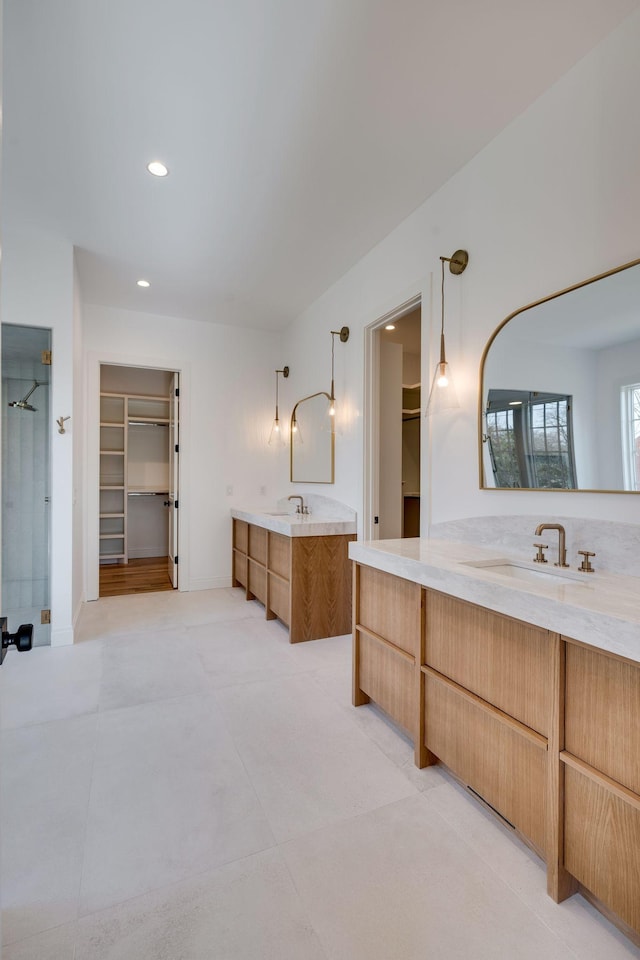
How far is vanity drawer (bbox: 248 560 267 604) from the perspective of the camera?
4051 millimetres

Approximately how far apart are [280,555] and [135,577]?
2.70m

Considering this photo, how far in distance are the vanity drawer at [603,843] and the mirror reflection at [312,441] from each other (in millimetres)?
2891

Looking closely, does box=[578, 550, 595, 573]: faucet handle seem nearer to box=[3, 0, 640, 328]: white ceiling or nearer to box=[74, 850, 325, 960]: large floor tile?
box=[74, 850, 325, 960]: large floor tile

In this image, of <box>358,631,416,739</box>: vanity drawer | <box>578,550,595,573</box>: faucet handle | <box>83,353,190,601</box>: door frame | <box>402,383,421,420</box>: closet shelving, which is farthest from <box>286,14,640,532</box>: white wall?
<box>83,353,190,601</box>: door frame

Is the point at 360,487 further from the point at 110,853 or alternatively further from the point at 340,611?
the point at 110,853

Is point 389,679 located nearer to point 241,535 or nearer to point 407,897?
point 407,897

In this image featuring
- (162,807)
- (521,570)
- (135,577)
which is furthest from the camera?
(135,577)

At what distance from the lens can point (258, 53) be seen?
6.11ft

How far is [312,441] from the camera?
14.4ft

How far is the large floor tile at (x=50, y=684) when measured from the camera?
241 centimetres

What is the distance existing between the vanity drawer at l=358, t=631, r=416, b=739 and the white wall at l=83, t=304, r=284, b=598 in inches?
116

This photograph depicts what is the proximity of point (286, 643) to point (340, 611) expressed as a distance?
467 mm

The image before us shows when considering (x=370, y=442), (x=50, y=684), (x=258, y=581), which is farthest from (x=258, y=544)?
(x=50, y=684)

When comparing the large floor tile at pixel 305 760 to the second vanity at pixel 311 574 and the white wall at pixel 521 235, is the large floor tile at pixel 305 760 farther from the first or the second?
the white wall at pixel 521 235
